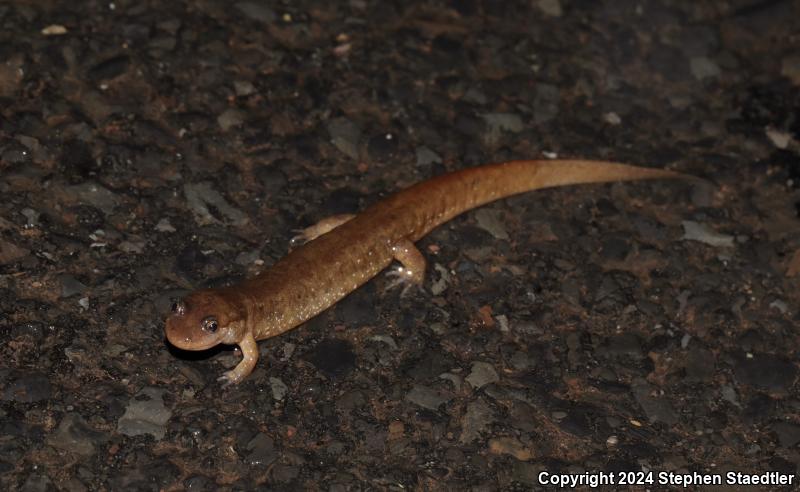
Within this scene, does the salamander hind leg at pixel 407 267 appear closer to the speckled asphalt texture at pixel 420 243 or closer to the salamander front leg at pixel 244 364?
the speckled asphalt texture at pixel 420 243

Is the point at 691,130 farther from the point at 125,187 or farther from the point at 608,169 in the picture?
the point at 125,187

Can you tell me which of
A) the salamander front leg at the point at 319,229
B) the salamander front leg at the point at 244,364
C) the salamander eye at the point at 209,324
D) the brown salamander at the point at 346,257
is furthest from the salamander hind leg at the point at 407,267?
the salamander eye at the point at 209,324

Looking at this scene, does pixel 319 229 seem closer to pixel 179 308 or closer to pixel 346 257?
pixel 346 257

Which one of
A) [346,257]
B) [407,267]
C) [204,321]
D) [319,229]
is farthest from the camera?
[319,229]

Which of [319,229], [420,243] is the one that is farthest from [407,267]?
[319,229]

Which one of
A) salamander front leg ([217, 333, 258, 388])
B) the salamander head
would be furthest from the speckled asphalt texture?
the salamander head

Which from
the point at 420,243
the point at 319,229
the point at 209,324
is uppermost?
the point at 209,324

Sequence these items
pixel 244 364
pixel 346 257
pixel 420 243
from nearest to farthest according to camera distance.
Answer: pixel 244 364
pixel 346 257
pixel 420 243
